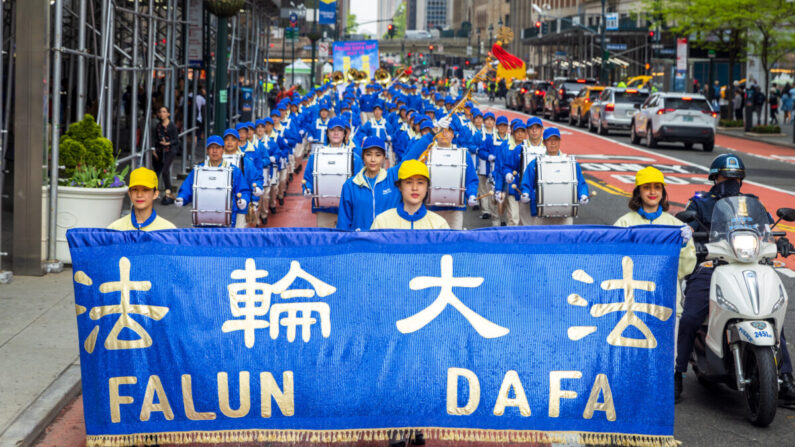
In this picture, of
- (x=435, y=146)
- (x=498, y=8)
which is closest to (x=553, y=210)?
(x=435, y=146)

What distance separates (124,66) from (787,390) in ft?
68.9

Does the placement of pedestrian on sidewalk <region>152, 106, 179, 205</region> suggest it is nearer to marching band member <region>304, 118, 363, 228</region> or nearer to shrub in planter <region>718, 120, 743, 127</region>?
marching band member <region>304, 118, 363, 228</region>

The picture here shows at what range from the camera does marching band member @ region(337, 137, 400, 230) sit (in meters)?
9.12

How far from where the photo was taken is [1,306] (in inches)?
398

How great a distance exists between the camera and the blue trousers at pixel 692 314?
7.39 m

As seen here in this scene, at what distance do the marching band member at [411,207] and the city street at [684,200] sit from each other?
213cm

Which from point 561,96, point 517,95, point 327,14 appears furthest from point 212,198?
point 517,95

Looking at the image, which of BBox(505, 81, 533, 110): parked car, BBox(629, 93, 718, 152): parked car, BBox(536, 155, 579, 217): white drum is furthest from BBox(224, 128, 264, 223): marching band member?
BBox(505, 81, 533, 110): parked car

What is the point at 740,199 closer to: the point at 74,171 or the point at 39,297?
the point at 39,297

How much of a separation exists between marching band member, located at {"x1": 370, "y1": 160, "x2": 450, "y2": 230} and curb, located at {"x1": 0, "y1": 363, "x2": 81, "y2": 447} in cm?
240

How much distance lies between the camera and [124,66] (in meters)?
25.5

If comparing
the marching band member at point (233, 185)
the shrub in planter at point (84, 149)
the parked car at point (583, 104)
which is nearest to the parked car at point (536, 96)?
the parked car at point (583, 104)

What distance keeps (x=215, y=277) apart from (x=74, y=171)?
7280 millimetres

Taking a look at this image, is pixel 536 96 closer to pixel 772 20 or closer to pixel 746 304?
pixel 772 20
